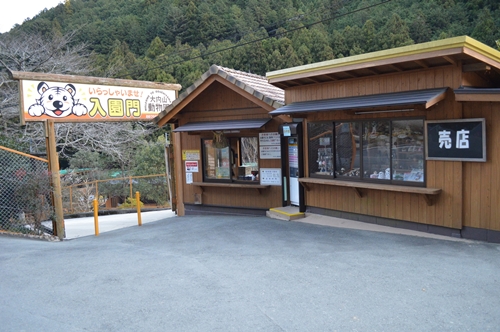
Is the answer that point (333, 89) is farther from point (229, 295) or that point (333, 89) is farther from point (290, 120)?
point (229, 295)

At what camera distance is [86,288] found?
588 centimetres

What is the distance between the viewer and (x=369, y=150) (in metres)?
9.01

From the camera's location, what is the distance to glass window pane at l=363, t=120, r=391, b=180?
28.5ft

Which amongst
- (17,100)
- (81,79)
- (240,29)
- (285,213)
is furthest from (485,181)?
(240,29)

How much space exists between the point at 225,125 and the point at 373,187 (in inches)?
182

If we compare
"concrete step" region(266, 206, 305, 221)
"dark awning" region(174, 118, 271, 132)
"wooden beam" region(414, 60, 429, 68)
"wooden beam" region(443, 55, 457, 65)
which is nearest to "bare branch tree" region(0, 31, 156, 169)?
"dark awning" region(174, 118, 271, 132)

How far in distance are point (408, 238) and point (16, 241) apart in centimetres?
814

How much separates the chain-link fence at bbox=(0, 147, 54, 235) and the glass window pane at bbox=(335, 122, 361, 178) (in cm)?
697

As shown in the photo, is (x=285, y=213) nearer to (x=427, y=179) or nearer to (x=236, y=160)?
(x=236, y=160)

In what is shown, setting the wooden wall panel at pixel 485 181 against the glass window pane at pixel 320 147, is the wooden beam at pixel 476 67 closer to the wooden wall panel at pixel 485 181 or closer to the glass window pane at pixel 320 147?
the wooden wall panel at pixel 485 181

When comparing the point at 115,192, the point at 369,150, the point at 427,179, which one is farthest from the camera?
the point at 115,192

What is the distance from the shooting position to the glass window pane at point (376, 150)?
28.5ft

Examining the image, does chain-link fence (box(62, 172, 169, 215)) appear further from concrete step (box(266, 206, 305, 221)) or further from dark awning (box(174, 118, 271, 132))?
concrete step (box(266, 206, 305, 221))

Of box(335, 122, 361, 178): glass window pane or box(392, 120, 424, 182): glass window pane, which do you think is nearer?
box(392, 120, 424, 182): glass window pane
